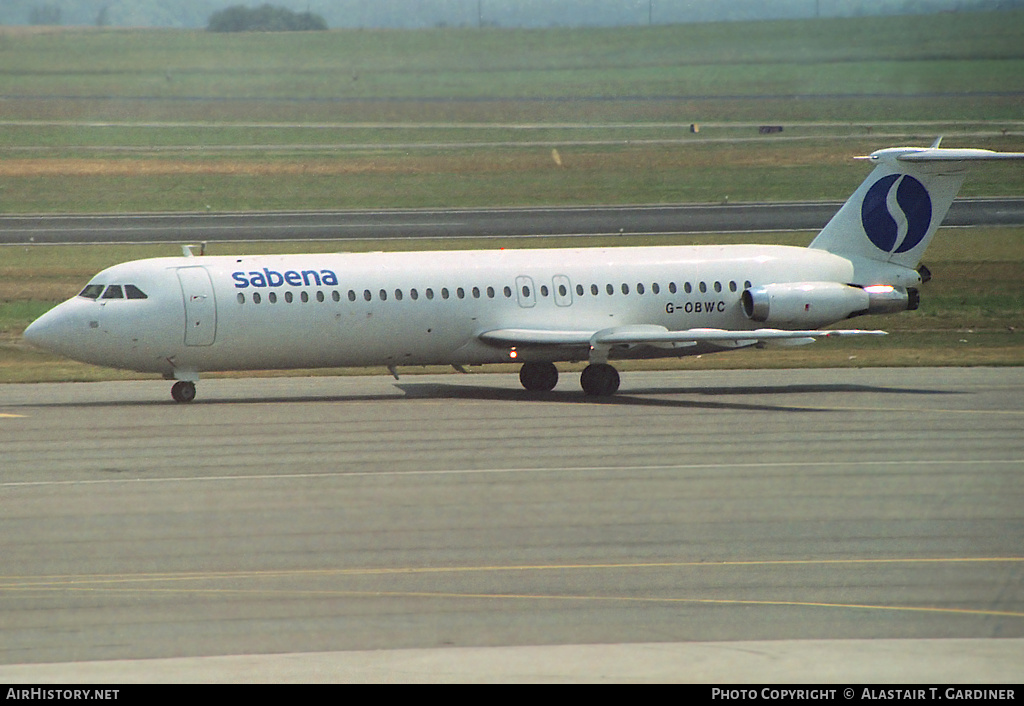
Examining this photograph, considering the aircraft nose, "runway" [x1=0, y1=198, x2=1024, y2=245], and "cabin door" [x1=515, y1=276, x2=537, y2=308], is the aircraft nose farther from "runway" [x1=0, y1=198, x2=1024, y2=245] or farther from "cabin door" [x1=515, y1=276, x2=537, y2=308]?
"runway" [x1=0, y1=198, x2=1024, y2=245]

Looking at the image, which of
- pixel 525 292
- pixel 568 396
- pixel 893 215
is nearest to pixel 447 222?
pixel 525 292

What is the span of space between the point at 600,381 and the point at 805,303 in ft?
17.7

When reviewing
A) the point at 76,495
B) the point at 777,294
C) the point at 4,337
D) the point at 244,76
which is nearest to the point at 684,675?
the point at 76,495

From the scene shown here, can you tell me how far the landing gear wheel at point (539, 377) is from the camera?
108 feet

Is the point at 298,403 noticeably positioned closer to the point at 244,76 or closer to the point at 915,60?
the point at 915,60

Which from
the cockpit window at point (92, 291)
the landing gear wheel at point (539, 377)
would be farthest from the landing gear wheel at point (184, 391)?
the landing gear wheel at point (539, 377)

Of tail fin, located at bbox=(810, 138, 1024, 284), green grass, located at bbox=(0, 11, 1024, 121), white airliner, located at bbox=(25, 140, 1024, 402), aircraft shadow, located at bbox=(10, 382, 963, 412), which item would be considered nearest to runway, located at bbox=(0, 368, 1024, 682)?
aircraft shadow, located at bbox=(10, 382, 963, 412)

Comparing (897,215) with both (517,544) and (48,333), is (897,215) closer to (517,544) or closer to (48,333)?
(48,333)

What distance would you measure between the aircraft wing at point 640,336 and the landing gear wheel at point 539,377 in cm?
101

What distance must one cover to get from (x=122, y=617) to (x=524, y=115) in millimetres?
53425

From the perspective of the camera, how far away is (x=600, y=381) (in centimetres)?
3131

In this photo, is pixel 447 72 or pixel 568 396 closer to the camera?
pixel 568 396

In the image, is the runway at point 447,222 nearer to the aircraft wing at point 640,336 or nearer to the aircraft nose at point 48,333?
the aircraft wing at point 640,336

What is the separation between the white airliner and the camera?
1204 inches
